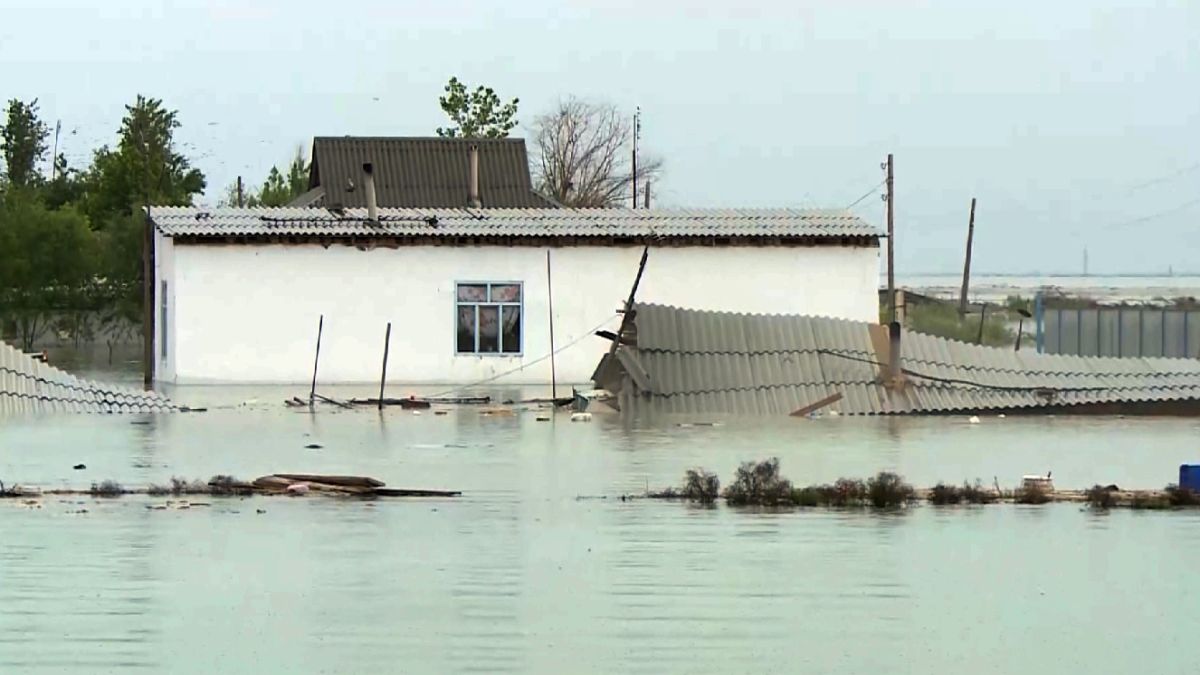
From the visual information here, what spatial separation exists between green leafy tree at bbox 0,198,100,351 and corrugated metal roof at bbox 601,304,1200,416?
30.2 meters

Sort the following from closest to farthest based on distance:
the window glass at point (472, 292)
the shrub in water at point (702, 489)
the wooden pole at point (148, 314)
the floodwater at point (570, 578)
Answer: the floodwater at point (570, 578) → the shrub in water at point (702, 489) → the window glass at point (472, 292) → the wooden pole at point (148, 314)

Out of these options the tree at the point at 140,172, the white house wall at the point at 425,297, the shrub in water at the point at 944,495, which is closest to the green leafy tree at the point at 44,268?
the tree at the point at 140,172

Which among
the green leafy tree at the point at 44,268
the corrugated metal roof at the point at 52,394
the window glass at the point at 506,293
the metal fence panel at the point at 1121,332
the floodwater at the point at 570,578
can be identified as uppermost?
the green leafy tree at the point at 44,268

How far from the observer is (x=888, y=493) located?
1966 cm

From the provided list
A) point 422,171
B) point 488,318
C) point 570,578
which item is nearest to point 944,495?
point 570,578

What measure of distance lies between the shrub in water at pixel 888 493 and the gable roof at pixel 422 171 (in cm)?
3302

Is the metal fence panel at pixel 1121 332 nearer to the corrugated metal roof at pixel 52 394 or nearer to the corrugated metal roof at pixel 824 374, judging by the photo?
the corrugated metal roof at pixel 824 374

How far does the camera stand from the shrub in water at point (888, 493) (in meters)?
19.6

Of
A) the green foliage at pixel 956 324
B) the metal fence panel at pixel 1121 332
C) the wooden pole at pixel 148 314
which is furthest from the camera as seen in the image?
the green foliage at pixel 956 324

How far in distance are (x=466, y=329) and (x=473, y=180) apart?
10.4m

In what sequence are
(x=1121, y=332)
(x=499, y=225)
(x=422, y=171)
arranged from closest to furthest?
(x=1121, y=332)
(x=499, y=225)
(x=422, y=171)

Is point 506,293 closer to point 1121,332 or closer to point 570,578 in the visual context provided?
point 1121,332

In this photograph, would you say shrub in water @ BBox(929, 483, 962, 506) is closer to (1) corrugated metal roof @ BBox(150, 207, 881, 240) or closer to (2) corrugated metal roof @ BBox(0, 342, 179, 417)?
(2) corrugated metal roof @ BBox(0, 342, 179, 417)

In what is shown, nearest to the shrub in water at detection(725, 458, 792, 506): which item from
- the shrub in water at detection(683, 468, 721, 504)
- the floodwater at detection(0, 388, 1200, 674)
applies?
the shrub in water at detection(683, 468, 721, 504)
